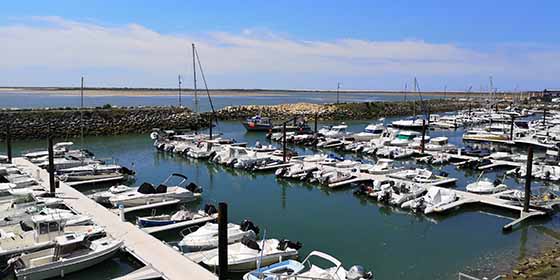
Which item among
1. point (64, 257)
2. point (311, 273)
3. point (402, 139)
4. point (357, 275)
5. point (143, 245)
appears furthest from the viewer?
point (402, 139)

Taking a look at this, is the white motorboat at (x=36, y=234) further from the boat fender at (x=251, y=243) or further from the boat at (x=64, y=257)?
the boat fender at (x=251, y=243)

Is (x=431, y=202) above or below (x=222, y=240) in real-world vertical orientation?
below

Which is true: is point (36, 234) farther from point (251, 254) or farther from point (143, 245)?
point (251, 254)

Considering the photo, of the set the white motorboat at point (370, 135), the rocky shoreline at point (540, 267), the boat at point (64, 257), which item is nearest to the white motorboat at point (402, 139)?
the white motorboat at point (370, 135)

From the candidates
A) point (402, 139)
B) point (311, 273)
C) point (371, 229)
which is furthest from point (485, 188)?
point (402, 139)

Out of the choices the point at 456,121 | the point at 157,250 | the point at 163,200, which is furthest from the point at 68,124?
the point at 456,121

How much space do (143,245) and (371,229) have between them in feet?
34.2

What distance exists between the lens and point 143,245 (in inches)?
676

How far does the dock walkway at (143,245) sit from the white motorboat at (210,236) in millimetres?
783

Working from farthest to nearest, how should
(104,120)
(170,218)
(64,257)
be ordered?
(104,120) < (170,218) < (64,257)

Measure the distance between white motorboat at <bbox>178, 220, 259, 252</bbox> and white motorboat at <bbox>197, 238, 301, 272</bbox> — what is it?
603 mm

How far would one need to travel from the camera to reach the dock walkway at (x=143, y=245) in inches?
583

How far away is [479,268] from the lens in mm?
17016

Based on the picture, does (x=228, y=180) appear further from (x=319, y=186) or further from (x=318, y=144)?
(x=318, y=144)
